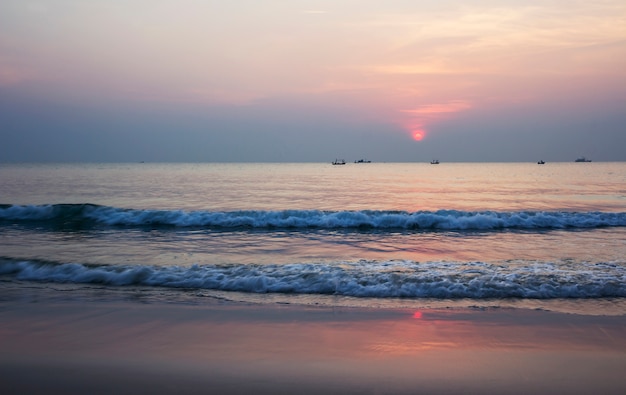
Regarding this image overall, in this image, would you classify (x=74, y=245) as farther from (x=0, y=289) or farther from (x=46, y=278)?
(x=0, y=289)

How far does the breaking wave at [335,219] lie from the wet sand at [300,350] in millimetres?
12317

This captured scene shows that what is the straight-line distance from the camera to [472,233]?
706 inches

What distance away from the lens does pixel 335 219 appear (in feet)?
66.5

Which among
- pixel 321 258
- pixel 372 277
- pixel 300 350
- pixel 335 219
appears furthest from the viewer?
pixel 335 219

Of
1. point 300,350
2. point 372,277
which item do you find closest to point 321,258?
point 372,277

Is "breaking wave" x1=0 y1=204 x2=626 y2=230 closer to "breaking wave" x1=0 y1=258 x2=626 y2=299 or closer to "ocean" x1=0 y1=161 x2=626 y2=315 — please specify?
"ocean" x1=0 y1=161 x2=626 y2=315

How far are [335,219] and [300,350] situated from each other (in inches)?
578

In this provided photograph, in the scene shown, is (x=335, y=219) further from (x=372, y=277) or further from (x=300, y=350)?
(x=300, y=350)

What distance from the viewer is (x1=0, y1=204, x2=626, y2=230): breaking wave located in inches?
777

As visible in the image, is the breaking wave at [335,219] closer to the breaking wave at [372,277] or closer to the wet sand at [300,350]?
the breaking wave at [372,277]

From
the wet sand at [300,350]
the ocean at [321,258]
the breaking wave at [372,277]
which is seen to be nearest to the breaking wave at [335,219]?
the ocean at [321,258]

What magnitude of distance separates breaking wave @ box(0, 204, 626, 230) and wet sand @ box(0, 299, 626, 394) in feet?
40.4

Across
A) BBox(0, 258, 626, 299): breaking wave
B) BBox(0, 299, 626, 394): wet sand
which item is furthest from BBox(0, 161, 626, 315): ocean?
BBox(0, 299, 626, 394): wet sand

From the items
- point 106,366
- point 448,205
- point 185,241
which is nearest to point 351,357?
point 106,366
